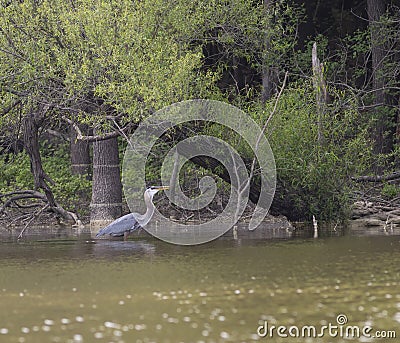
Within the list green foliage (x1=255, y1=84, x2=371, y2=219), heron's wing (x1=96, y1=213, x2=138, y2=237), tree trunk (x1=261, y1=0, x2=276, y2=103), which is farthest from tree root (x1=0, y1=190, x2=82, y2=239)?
green foliage (x1=255, y1=84, x2=371, y2=219)

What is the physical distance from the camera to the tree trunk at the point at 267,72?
1689 centimetres

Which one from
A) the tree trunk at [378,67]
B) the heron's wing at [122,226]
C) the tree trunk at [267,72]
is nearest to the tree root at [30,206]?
the heron's wing at [122,226]

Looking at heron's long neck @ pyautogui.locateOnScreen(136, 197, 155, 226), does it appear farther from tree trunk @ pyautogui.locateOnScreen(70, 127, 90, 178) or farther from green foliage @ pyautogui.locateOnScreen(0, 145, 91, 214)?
tree trunk @ pyautogui.locateOnScreen(70, 127, 90, 178)

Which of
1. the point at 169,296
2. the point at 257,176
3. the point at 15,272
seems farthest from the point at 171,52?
the point at 169,296

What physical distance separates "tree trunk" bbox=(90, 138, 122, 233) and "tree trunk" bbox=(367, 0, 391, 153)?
6.01m

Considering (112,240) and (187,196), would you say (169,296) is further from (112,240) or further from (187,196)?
(187,196)

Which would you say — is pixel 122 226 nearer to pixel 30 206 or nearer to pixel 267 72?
pixel 30 206

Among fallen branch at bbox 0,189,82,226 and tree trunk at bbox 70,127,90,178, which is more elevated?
tree trunk at bbox 70,127,90,178

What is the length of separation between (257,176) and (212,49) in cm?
405

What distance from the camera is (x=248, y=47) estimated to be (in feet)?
54.4

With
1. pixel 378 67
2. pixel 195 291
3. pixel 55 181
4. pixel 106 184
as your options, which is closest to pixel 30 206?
pixel 106 184

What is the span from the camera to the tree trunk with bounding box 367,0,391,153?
19031 mm

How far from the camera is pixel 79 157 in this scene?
64.1 ft

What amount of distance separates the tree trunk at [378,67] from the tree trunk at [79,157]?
6774mm
